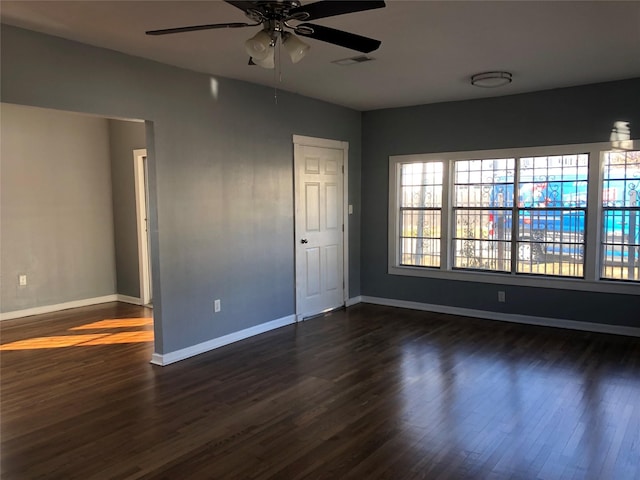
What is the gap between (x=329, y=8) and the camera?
2.23m

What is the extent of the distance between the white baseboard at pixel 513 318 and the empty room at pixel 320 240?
1.0 inches

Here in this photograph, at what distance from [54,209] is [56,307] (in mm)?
1272

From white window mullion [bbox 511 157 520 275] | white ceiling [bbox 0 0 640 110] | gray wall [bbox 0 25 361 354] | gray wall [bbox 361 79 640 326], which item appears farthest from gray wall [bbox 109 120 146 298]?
white window mullion [bbox 511 157 520 275]

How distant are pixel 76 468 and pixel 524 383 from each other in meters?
3.15

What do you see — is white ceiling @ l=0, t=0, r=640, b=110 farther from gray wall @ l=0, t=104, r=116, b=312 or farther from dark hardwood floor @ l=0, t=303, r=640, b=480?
gray wall @ l=0, t=104, r=116, b=312

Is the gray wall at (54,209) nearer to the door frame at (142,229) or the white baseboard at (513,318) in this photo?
the door frame at (142,229)

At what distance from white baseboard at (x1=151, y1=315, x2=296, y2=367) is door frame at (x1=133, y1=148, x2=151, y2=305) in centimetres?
216

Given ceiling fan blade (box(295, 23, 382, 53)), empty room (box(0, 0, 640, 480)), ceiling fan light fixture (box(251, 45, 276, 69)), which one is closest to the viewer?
ceiling fan blade (box(295, 23, 382, 53))

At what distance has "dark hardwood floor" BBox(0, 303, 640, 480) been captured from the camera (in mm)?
2676

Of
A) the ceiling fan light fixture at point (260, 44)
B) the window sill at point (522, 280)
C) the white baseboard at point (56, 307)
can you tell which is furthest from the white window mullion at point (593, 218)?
the white baseboard at point (56, 307)

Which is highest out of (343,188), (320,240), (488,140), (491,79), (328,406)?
(491,79)

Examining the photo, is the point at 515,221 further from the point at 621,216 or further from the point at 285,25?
the point at 285,25

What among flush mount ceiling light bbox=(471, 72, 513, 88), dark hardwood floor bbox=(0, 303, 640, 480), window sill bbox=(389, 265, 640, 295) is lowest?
dark hardwood floor bbox=(0, 303, 640, 480)

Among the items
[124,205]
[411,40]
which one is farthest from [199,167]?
[124,205]
